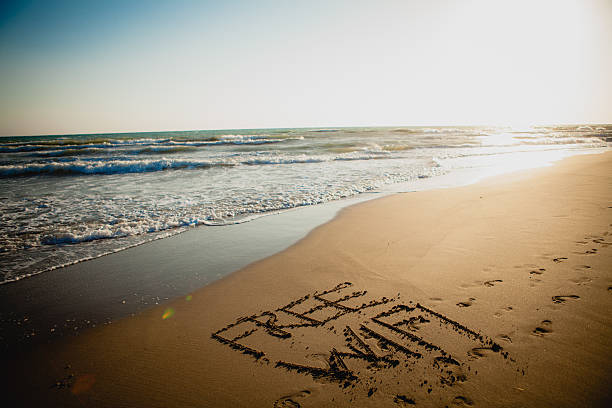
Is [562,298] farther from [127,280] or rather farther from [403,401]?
[127,280]

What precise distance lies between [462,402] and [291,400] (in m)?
1.22

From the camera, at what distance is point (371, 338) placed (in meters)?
2.47

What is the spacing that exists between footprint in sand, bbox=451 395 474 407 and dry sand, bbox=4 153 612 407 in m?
0.01

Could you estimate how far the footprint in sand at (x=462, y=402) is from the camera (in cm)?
184

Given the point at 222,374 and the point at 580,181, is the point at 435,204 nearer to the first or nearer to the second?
the point at 580,181

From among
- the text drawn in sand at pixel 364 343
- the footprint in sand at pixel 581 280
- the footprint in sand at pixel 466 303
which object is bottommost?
the text drawn in sand at pixel 364 343

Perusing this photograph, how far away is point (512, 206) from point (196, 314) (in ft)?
23.3

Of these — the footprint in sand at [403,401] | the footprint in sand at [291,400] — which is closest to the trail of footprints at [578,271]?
the footprint in sand at [403,401]

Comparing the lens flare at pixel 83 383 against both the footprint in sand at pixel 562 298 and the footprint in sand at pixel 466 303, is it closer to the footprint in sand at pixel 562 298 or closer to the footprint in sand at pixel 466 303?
the footprint in sand at pixel 466 303

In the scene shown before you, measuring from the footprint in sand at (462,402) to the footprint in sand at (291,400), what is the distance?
104cm

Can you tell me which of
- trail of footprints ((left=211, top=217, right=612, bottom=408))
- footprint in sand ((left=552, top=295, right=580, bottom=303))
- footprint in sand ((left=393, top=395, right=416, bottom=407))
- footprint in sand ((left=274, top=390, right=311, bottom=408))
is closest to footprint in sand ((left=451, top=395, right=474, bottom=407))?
trail of footprints ((left=211, top=217, right=612, bottom=408))

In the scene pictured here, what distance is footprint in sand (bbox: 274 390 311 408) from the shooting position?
1.93m

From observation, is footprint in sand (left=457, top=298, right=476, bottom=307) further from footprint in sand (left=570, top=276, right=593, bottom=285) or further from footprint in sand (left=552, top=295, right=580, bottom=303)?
footprint in sand (left=570, top=276, right=593, bottom=285)

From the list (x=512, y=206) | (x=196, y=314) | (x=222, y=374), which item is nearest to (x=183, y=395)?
(x=222, y=374)
